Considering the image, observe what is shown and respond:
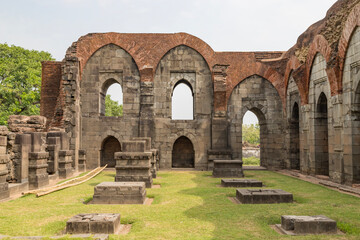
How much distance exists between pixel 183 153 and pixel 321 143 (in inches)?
278

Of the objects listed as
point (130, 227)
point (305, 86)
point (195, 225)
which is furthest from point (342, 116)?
point (130, 227)

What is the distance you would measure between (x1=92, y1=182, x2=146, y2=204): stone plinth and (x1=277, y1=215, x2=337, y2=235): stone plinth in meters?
3.50

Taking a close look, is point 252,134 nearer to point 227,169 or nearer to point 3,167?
point 227,169

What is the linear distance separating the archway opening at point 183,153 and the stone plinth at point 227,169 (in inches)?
167

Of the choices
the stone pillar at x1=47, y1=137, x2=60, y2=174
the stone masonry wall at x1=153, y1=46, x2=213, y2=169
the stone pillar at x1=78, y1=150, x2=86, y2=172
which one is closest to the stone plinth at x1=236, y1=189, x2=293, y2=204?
the stone pillar at x1=47, y1=137, x2=60, y2=174

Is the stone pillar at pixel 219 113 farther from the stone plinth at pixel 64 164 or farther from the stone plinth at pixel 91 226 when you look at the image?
the stone plinth at pixel 91 226

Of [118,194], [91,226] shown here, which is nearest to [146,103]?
[118,194]

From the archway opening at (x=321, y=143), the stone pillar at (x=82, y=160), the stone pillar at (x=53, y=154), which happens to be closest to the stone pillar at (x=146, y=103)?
the stone pillar at (x=82, y=160)

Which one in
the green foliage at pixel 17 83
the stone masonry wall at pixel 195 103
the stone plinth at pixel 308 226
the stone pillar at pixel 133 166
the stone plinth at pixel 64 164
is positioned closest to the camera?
the stone plinth at pixel 308 226

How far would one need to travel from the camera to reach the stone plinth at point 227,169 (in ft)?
40.9

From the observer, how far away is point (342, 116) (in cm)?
1013

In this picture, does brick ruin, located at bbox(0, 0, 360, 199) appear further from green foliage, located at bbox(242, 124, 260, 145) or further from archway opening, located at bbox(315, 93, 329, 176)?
green foliage, located at bbox(242, 124, 260, 145)

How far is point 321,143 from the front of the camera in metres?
12.2

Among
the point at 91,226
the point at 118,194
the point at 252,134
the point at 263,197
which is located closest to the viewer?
the point at 91,226
